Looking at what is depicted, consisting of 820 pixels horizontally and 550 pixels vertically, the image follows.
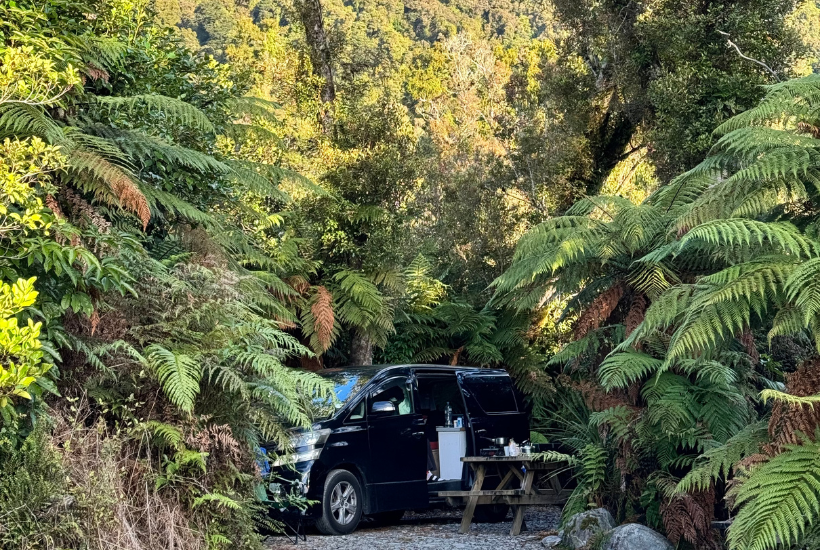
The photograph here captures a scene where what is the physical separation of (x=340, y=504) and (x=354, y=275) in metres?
4.66

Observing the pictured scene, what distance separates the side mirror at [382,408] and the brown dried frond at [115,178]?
4.86m

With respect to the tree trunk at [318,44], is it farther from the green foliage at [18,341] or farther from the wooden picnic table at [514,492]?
the green foliage at [18,341]

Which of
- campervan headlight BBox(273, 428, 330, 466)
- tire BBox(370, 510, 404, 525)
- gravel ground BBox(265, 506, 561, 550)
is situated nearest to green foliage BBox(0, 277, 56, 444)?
gravel ground BBox(265, 506, 561, 550)

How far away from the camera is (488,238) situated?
1750cm

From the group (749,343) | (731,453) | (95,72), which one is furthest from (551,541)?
(95,72)

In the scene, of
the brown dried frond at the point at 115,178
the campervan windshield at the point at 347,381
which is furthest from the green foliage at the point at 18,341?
the campervan windshield at the point at 347,381

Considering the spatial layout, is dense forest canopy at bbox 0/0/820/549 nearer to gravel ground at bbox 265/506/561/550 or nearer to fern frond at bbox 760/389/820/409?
fern frond at bbox 760/389/820/409

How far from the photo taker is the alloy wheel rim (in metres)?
9.80

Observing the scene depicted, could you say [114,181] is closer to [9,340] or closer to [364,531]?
[9,340]

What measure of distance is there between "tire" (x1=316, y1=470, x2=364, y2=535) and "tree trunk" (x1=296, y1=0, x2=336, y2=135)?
29.9ft

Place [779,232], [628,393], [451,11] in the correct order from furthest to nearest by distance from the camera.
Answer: [451,11] < [628,393] < [779,232]

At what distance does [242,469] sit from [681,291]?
3504 mm

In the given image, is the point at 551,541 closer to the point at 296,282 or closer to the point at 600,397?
the point at 600,397

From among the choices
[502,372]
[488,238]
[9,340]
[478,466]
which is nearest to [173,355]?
[9,340]
